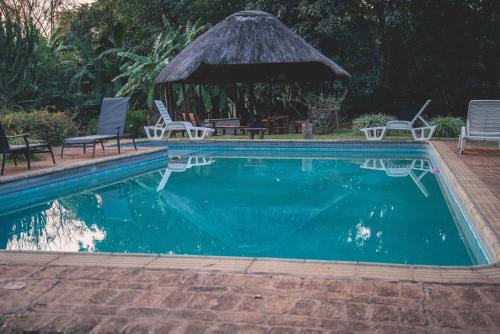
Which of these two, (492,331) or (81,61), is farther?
(81,61)

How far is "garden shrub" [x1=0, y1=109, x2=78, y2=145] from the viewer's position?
31.7 feet

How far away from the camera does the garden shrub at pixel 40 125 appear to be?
9.66 m

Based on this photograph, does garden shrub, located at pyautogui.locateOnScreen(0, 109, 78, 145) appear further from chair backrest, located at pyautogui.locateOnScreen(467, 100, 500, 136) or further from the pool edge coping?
chair backrest, located at pyautogui.locateOnScreen(467, 100, 500, 136)

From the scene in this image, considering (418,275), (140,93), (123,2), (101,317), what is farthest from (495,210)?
(123,2)

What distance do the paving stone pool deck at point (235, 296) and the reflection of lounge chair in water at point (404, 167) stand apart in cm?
449

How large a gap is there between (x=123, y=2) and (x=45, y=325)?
1661 cm

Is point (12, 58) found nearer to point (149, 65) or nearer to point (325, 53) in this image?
point (149, 65)

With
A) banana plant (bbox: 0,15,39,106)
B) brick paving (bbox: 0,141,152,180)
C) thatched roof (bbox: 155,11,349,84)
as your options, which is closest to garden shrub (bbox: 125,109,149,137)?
thatched roof (bbox: 155,11,349,84)

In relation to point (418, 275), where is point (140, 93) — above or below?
above

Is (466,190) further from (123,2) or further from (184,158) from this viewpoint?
(123,2)

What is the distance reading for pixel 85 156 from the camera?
8500mm

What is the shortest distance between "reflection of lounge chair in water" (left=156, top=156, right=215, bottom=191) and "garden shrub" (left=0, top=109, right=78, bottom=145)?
309cm

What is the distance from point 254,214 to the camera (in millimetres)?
5281

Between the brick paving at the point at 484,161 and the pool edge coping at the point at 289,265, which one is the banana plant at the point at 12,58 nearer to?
the pool edge coping at the point at 289,265
